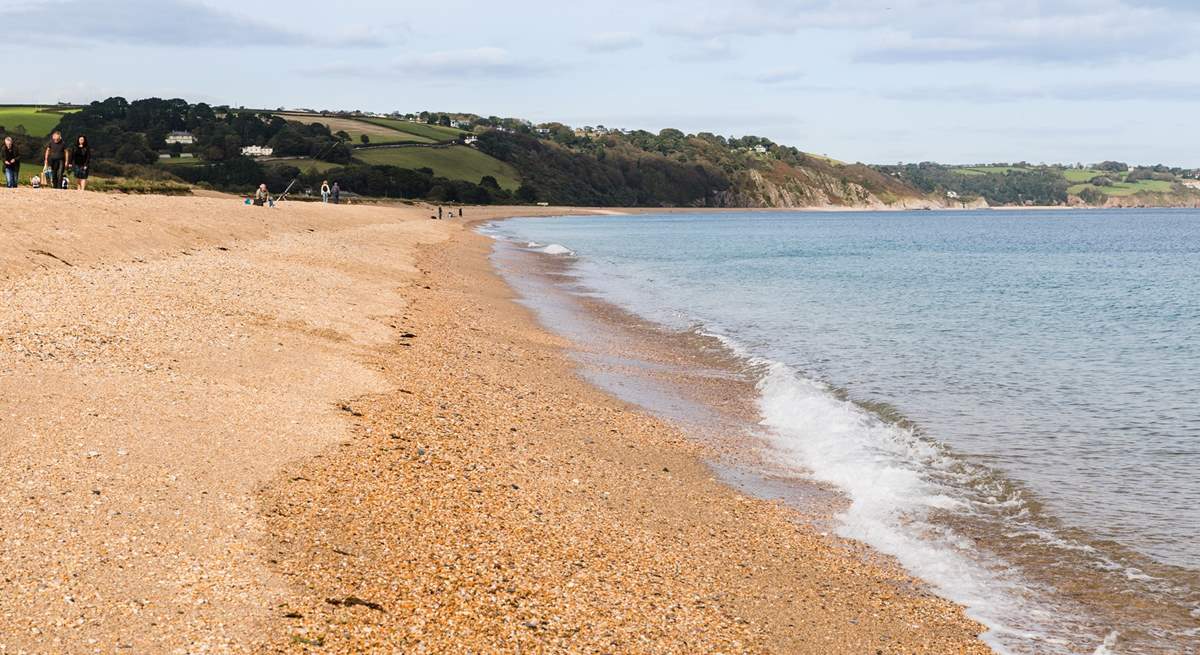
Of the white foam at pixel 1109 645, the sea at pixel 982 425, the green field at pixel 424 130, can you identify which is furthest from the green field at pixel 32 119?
the white foam at pixel 1109 645

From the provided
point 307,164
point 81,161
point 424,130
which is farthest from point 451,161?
point 81,161

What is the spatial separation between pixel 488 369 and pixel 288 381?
4093 mm

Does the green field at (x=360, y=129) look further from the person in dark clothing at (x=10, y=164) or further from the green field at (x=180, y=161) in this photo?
the person in dark clothing at (x=10, y=164)

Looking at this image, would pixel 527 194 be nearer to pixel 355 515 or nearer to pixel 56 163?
pixel 56 163

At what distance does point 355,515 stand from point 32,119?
454 feet

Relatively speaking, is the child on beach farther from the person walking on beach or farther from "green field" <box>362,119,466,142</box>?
"green field" <box>362,119,466,142</box>

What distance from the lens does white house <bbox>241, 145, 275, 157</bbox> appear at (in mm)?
135438

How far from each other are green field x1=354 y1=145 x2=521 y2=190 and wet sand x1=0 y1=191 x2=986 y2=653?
456ft

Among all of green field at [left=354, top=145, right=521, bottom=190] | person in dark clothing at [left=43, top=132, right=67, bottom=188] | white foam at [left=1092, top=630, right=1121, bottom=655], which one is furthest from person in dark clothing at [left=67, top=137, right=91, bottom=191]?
green field at [left=354, top=145, right=521, bottom=190]

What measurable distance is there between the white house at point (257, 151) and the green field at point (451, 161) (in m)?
12.9

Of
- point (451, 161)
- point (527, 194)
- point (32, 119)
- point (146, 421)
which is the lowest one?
point (146, 421)

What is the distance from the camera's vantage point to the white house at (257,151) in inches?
5332

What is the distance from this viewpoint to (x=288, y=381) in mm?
11688

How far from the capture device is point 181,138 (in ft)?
448
